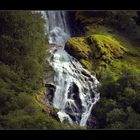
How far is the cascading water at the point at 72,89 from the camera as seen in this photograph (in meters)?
21.7

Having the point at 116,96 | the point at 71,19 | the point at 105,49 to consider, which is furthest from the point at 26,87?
the point at 71,19

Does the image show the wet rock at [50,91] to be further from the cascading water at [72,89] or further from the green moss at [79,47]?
the green moss at [79,47]

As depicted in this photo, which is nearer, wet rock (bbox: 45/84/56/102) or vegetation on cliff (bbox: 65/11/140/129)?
vegetation on cliff (bbox: 65/11/140/129)

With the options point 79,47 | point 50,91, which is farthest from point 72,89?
point 79,47

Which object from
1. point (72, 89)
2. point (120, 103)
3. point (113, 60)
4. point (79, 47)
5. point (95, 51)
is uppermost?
point (79, 47)

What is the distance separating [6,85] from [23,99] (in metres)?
1.41

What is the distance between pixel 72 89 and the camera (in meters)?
22.7

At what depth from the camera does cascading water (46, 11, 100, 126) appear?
854 inches

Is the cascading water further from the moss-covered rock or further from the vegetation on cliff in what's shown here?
the moss-covered rock

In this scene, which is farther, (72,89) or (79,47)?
(79,47)

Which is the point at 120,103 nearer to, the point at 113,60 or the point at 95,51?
the point at 95,51

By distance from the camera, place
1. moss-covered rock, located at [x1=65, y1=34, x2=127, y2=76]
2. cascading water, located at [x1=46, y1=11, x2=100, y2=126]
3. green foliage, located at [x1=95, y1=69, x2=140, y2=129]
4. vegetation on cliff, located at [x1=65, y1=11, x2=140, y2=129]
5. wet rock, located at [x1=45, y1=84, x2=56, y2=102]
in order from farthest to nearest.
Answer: moss-covered rock, located at [x1=65, y1=34, x2=127, y2=76], wet rock, located at [x1=45, y1=84, x2=56, y2=102], cascading water, located at [x1=46, y1=11, x2=100, y2=126], vegetation on cliff, located at [x1=65, y1=11, x2=140, y2=129], green foliage, located at [x1=95, y1=69, x2=140, y2=129]

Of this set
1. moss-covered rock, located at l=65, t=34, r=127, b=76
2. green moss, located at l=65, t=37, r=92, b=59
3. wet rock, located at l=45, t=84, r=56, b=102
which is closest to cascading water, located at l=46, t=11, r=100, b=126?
wet rock, located at l=45, t=84, r=56, b=102

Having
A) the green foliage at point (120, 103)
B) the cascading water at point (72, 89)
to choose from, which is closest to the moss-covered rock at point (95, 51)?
the cascading water at point (72, 89)
